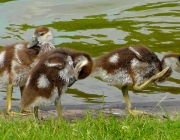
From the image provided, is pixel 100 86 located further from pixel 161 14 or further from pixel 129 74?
pixel 161 14

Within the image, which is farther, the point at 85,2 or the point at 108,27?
the point at 85,2

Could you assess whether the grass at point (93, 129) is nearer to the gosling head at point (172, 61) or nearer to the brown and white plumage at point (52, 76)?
the brown and white plumage at point (52, 76)

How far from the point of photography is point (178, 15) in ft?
34.4

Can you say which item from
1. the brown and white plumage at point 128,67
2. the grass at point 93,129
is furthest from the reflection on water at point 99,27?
the grass at point 93,129

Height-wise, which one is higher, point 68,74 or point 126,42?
point 68,74

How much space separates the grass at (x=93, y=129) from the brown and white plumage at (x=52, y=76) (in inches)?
14.8

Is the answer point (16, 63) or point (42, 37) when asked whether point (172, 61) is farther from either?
point (16, 63)

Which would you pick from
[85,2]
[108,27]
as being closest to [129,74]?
[108,27]

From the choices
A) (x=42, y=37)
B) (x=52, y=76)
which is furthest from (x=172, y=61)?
(x=52, y=76)

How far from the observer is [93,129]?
15.4ft

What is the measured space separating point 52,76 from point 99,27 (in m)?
4.63

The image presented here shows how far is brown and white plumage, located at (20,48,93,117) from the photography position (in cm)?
538

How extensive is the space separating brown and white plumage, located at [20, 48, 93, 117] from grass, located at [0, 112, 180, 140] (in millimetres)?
377

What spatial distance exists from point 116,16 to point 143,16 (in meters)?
0.45
